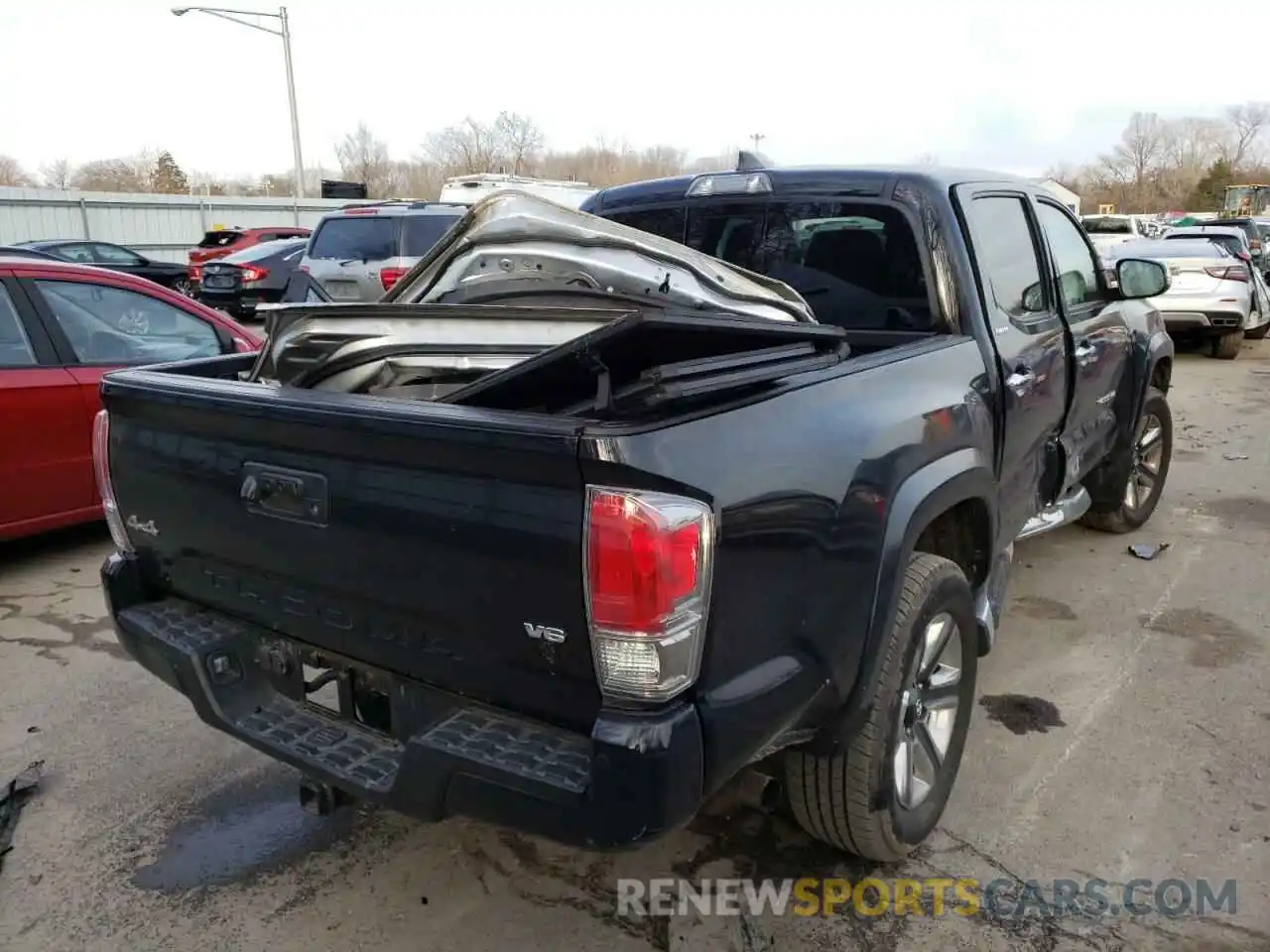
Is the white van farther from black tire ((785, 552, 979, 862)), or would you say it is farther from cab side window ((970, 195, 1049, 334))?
black tire ((785, 552, 979, 862))

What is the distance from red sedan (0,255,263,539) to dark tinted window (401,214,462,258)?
20.7ft

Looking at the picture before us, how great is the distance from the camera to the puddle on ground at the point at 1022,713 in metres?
3.68

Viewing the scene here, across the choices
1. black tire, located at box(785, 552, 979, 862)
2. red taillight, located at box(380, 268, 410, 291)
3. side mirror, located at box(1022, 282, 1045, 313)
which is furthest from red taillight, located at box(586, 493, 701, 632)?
red taillight, located at box(380, 268, 410, 291)

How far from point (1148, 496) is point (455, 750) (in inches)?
206

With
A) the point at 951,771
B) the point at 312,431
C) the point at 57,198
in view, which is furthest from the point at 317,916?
the point at 57,198

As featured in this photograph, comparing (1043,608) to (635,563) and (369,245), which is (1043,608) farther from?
(369,245)

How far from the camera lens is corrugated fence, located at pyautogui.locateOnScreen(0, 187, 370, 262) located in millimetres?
22266

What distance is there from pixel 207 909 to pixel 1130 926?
2.49m

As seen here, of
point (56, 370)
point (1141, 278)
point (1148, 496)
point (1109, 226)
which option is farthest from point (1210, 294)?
point (1109, 226)

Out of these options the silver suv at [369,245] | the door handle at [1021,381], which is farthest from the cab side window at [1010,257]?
the silver suv at [369,245]

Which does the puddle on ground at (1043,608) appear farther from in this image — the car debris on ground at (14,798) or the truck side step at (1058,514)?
the car debris on ground at (14,798)

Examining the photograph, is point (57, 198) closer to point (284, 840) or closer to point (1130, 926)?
point (284, 840)

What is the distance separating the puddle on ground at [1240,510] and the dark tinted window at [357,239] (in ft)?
29.3

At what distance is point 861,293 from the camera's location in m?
3.57
